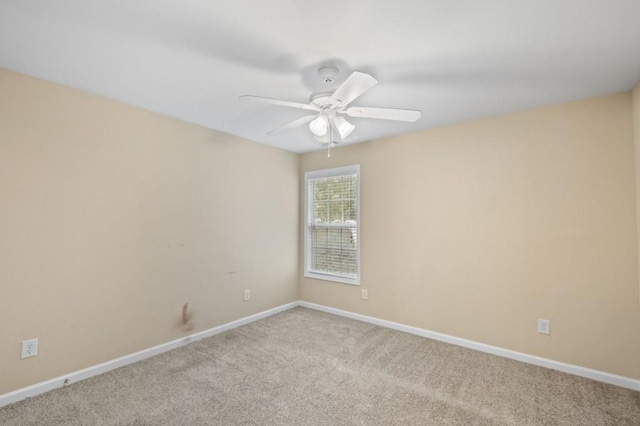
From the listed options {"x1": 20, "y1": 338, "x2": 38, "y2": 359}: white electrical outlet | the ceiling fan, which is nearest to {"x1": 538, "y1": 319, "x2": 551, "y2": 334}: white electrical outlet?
the ceiling fan

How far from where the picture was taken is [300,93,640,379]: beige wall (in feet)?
7.60

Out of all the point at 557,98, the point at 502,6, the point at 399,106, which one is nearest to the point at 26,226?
the point at 399,106

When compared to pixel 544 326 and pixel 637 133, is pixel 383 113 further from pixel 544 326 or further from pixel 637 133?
pixel 544 326

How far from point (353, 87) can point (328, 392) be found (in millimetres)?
2117

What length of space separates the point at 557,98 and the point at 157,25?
2975 mm

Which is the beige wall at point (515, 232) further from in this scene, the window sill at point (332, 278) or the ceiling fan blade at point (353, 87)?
the ceiling fan blade at point (353, 87)

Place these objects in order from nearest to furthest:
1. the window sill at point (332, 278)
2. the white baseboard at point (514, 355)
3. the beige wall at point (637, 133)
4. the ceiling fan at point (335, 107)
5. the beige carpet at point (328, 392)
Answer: the ceiling fan at point (335, 107) < the beige carpet at point (328, 392) < the beige wall at point (637, 133) < the white baseboard at point (514, 355) < the window sill at point (332, 278)

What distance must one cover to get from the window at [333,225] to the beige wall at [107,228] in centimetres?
99

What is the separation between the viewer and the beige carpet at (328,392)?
190cm

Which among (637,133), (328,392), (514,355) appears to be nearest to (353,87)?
(328,392)

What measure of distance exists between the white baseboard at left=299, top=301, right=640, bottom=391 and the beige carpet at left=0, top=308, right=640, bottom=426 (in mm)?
78

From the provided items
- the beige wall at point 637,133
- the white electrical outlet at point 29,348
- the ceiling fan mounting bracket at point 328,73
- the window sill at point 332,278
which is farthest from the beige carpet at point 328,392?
the ceiling fan mounting bracket at point 328,73

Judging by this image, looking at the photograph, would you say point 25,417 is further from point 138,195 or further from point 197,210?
point 197,210

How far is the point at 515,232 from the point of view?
2729 millimetres
